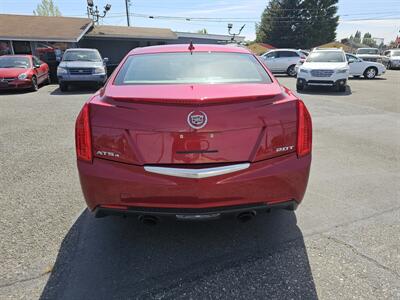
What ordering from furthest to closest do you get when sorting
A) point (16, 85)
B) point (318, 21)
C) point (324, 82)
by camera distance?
point (318, 21)
point (324, 82)
point (16, 85)

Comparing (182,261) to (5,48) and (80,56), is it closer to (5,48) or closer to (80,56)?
(80,56)

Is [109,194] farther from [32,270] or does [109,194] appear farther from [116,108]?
[32,270]

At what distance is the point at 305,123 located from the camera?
2602 millimetres

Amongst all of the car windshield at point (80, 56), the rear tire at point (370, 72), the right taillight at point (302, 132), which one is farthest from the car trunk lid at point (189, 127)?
the rear tire at point (370, 72)

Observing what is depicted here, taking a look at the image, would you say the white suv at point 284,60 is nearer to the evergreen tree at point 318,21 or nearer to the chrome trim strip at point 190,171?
the chrome trim strip at point 190,171

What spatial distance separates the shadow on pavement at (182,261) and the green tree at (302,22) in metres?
63.3

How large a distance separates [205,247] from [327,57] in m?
13.6

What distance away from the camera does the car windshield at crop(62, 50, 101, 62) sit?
14359 millimetres

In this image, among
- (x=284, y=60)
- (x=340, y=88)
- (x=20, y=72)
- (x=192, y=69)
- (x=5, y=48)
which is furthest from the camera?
(x=5, y=48)

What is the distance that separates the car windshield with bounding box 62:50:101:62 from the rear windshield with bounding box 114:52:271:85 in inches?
472

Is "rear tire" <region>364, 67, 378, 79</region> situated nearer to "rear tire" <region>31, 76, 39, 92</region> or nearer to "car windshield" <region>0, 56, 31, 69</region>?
"rear tire" <region>31, 76, 39, 92</region>

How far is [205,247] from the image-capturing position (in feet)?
9.70

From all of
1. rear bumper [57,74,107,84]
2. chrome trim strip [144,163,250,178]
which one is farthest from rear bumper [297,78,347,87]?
chrome trim strip [144,163,250,178]

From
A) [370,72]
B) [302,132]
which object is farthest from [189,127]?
[370,72]
